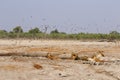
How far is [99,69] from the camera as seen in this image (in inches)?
459

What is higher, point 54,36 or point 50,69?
point 54,36

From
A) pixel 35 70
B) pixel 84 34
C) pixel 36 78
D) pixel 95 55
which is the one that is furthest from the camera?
pixel 84 34

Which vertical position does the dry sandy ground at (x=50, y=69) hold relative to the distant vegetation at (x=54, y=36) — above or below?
below

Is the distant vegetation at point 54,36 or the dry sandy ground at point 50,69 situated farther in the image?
the distant vegetation at point 54,36

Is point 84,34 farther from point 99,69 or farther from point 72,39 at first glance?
point 99,69

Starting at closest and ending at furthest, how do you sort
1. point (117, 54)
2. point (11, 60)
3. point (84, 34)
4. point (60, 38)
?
point (11, 60) < point (117, 54) < point (60, 38) < point (84, 34)

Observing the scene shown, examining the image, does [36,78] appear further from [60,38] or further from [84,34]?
[84,34]

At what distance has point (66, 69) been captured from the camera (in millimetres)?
11320

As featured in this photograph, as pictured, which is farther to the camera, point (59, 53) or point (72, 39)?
point (72, 39)

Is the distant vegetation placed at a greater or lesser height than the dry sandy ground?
greater

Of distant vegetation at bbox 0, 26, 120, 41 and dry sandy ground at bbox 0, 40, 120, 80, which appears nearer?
dry sandy ground at bbox 0, 40, 120, 80

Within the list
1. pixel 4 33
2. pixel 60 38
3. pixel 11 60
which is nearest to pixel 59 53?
pixel 11 60

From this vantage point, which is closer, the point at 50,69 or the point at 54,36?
the point at 50,69

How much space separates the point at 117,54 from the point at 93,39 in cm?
1419
